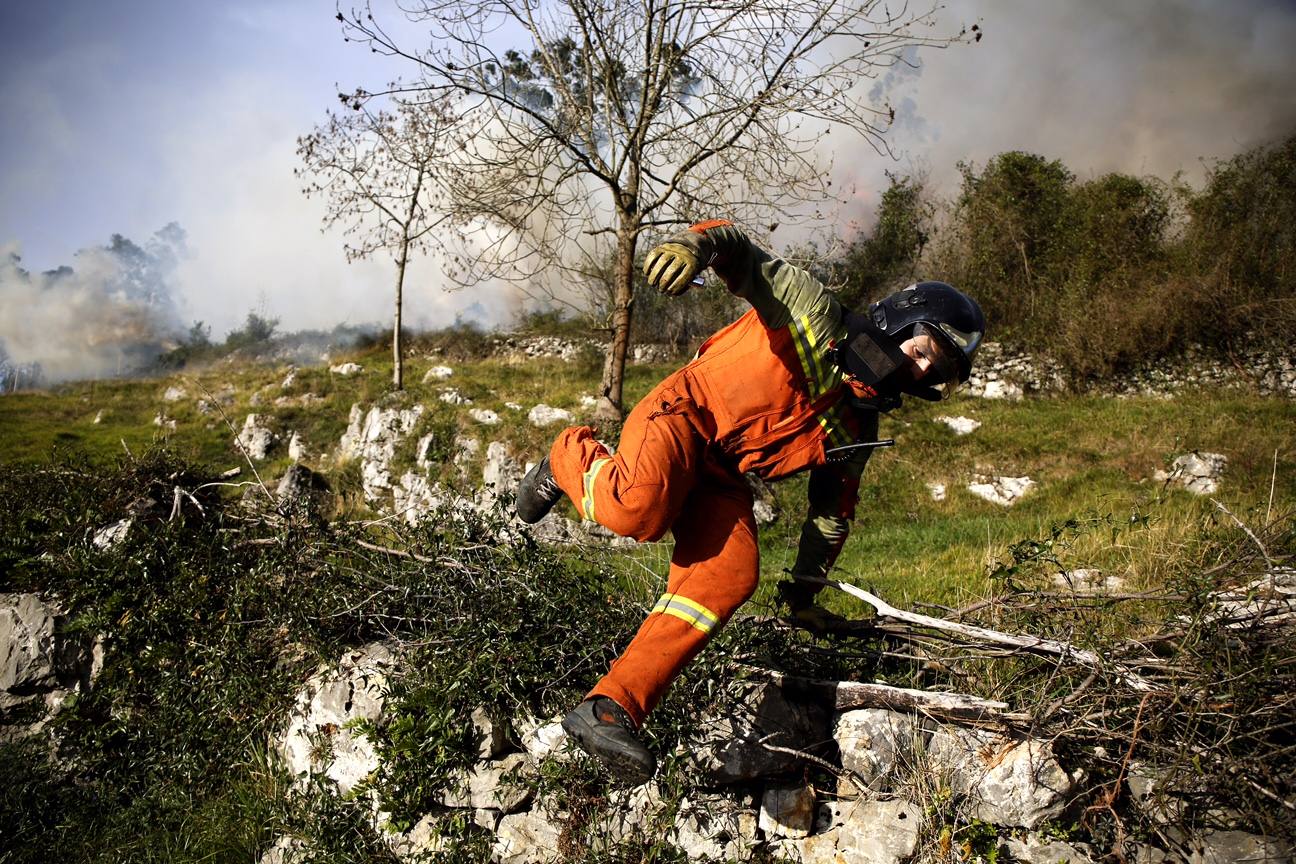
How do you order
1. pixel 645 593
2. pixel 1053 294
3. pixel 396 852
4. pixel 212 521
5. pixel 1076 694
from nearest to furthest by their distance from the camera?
pixel 1076 694, pixel 396 852, pixel 645 593, pixel 212 521, pixel 1053 294

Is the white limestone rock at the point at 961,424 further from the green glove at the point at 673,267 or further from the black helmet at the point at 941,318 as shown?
the green glove at the point at 673,267

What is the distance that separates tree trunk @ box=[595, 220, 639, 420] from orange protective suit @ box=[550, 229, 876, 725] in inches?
308

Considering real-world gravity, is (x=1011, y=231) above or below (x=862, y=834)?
above

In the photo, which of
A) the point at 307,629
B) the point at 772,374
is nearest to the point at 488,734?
the point at 307,629

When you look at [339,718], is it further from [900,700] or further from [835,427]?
[835,427]

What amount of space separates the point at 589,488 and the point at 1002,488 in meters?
9.52

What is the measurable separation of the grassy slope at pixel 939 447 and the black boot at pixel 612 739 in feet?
6.02

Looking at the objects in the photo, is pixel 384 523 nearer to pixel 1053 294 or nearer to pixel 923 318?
pixel 923 318

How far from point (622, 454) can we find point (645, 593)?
1.41 meters

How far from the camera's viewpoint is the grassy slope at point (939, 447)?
571cm

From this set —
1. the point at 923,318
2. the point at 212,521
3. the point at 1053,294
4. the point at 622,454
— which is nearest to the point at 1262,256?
the point at 1053,294

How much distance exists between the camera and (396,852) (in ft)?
11.7

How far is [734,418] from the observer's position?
10.3 ft

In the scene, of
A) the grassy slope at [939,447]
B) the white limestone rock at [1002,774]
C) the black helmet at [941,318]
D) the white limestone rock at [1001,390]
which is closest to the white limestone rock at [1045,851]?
the white limestone rock at [1002,774]
